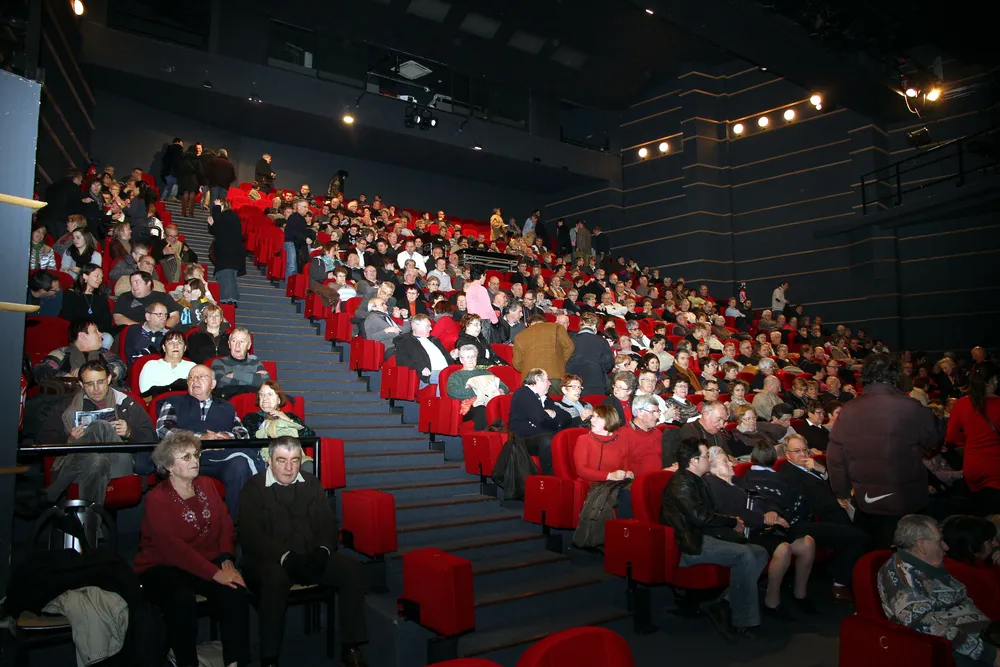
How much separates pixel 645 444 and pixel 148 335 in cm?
341

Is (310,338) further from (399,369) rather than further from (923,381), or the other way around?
(923,381)

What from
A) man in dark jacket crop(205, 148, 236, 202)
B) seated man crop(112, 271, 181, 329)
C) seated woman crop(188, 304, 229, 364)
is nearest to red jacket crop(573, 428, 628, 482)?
seated woman crop(188, 304, 229, 364)

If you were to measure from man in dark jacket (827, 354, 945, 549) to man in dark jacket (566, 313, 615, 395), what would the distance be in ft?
9.48

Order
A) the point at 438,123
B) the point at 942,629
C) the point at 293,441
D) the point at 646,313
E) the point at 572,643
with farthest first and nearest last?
the point at 438,123 < the point at 646,313 < the point at 293,441 < the point at 942,629 < the point at 572,643

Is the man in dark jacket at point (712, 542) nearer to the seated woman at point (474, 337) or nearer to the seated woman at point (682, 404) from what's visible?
the seated woman at point (682, 404)

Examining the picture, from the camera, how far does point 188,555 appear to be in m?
2.72

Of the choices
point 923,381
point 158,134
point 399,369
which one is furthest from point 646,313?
point 158,134

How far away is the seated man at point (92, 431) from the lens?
3096mm

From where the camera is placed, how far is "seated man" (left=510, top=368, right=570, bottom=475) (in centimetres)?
454

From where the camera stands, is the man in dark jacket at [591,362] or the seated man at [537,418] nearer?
the seated man at [537,418]

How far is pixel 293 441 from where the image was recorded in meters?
3.07

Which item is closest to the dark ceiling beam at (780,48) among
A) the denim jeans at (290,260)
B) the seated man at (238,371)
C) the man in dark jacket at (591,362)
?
the man in dark jacket at (591,362)

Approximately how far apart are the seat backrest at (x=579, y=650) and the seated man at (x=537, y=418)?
10.4 ft

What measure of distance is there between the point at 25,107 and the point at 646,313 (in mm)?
8828
